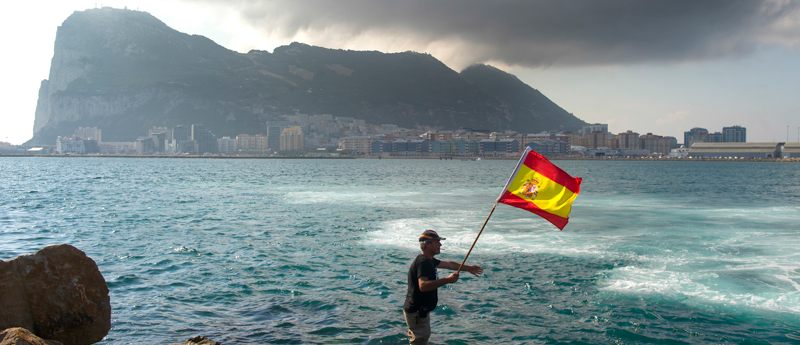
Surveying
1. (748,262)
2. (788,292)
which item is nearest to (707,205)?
(748,262)

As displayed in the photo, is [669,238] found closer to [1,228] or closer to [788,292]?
[788,292]

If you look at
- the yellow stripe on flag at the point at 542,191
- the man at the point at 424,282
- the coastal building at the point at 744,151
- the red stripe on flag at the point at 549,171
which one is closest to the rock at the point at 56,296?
the man at the point at 424,282

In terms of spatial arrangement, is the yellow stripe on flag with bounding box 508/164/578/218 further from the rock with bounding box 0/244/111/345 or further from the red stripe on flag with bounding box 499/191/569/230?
the rock with bounding box 0/244/111/345

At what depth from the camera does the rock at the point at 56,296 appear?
6801mm

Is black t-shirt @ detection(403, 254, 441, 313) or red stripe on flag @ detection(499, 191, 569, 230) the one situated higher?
red stripe on flag @ detection(499, 191, 569, 230)

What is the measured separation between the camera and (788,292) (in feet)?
34.8

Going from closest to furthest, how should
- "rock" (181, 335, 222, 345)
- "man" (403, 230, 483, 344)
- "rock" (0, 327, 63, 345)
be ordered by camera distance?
1. "rock" (0, 327, 63, 345)
2. "man" (403, 230, 483, 344)
3. "rock" (181, 335, 222, 345)

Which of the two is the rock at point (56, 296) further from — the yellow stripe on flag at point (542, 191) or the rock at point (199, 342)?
the yellow stripe on flag at point (542, 191)

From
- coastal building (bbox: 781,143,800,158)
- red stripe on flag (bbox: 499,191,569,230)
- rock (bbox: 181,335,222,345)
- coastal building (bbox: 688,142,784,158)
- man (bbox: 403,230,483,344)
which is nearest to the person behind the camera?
man (bbox: 403,230,483,344)

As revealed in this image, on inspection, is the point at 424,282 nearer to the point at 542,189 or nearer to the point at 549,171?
the point at 542,189

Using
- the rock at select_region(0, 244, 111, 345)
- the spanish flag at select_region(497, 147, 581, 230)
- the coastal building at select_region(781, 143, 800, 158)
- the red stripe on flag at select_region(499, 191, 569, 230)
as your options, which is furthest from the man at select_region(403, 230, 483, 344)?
the coastal building at select_region(781, 143, 800, 158)

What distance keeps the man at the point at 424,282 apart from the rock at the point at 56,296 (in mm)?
4971

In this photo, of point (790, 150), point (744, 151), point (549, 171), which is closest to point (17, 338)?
point (549, 171)

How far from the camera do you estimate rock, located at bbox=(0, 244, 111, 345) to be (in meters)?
6.80
